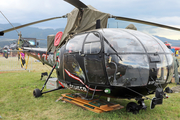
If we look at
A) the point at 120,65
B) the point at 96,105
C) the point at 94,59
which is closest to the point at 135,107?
the point at 96,105

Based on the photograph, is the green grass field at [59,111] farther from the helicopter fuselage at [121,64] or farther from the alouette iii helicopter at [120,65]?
the helicopter fuselage at [121,64]

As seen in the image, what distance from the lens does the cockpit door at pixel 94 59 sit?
3.80 meters

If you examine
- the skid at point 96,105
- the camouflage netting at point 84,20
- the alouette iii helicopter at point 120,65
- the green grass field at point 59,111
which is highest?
the camouflage netting at point 84,20

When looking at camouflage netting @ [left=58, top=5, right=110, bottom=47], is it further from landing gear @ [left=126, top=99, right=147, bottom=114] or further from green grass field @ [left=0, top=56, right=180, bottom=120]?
landing gear @ [left=126, top=99, right=147, bottom=114]

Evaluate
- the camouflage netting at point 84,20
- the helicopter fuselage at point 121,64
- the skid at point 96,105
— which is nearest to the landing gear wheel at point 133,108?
the skid at point 96,105

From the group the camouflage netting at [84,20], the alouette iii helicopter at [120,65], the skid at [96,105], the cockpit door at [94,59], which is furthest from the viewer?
the camouflage netting at [84,20]

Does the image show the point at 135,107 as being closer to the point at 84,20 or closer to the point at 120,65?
the point at 120,65

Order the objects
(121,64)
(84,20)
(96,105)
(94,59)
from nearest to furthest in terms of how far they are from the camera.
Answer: (121,64)
(94,59)
(96,105)
(84,20)

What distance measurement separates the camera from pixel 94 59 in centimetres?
393

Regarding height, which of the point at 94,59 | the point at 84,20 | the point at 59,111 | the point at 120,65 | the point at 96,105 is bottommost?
the point at 59,111

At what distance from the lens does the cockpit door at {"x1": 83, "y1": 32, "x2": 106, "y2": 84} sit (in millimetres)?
3801

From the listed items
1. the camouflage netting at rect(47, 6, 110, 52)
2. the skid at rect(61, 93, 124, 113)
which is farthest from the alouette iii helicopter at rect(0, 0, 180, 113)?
the camouflage netting at rect(47, 6, 110, 52)

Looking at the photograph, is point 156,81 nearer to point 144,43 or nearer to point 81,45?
point 144,43

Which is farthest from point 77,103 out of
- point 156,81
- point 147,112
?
point 156,81
